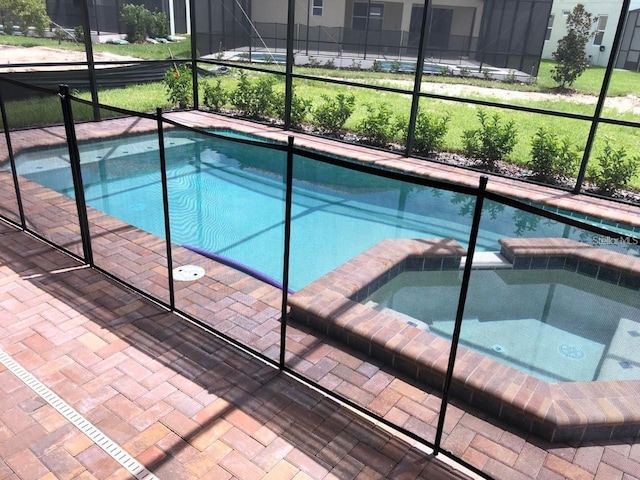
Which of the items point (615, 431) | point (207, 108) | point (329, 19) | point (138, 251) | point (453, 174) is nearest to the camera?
point (615, 431)

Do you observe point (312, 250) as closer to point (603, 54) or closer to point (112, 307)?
point (112, 307)

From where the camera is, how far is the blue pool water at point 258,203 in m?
4.43

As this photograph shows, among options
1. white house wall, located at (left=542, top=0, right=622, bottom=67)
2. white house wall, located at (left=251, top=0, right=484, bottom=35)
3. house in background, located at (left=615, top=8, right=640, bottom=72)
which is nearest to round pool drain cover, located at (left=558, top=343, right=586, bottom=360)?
white house wall, located at (left=542, top=0, right=622, bottom=67)

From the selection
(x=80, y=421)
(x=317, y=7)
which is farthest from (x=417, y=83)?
(x=317, y=7)

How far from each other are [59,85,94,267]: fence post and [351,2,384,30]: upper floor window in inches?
819

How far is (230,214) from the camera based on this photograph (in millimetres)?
4859

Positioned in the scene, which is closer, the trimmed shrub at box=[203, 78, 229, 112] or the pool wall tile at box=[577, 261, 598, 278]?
the pool wall tile at box=[577, 261, 598, 278]

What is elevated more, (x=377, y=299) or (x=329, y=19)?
(x=329, y=19)

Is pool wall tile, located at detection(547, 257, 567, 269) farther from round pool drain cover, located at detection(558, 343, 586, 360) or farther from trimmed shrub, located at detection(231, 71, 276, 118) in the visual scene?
trimmed shrub, located at detection(231, 71, 276, 118)

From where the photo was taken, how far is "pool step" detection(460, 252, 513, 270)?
3592 millimetres

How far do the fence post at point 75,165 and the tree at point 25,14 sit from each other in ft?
46.3

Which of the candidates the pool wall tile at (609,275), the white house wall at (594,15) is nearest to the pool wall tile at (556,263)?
the pool wall tile at (609,275)

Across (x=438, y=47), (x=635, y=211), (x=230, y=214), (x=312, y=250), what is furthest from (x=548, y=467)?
(x=438, y=47)

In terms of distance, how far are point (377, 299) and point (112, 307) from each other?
2.04m
